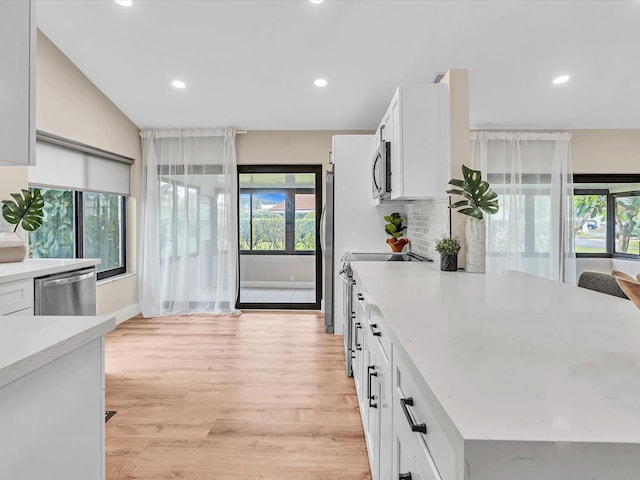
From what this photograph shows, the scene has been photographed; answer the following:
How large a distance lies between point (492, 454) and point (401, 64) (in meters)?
3.52

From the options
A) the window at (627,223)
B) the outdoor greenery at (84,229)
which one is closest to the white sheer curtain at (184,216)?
the outdoor greenery at (84,229)

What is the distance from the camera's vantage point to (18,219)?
2775 millimetres

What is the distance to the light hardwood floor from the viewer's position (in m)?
1.90

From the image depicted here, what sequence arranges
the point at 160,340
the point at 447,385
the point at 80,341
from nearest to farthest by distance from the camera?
the point at 447,385, the point at 80,341, the point at 160,340

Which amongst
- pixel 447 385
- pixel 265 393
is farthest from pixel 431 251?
pixel 447 385

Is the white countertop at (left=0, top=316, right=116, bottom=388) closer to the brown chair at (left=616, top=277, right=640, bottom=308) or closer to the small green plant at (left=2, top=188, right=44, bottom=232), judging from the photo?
the brown chair at (left=616, top=277, right=640, bottom=308)

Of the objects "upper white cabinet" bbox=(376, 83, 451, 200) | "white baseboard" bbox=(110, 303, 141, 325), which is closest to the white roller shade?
"white baseboard" bbox=(110, 303, 141, 325)

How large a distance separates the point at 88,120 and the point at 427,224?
352cm

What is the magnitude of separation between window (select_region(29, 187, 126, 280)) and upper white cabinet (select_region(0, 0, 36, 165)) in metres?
2.72

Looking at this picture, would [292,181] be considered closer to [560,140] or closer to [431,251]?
[431,251]

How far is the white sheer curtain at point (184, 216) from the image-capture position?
4.89 m

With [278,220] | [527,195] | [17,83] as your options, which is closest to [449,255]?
[17,83]

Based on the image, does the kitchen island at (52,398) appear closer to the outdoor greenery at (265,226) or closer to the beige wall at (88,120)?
the beige wall at (88,120)

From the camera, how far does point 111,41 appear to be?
336 centimetres
